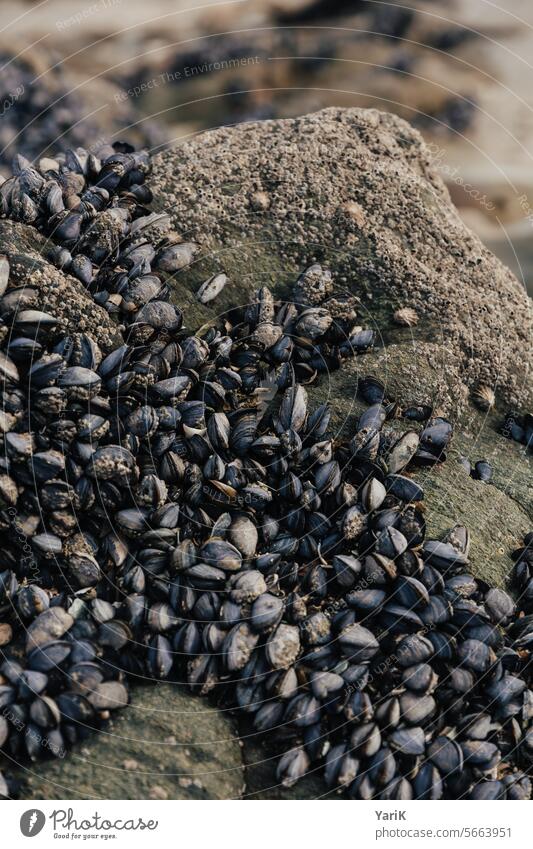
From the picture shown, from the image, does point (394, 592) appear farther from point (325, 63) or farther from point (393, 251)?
point (325, 63)

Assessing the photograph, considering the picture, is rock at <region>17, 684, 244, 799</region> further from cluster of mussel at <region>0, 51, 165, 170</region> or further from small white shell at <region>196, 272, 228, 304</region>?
cluster of mussel at <region>0, 51, 165, 170</region>

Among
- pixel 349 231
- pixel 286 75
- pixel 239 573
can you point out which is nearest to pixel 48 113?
pixel 286 75

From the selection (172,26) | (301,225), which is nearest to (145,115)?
(172,26)

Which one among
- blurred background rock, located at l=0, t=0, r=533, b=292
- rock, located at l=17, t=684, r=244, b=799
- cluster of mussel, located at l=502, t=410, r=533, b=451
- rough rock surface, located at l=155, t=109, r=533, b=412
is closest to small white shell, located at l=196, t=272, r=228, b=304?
rough rock surface, located at l=155, t=109, r=533, b=412

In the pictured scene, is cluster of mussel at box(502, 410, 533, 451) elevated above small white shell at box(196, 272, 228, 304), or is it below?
above

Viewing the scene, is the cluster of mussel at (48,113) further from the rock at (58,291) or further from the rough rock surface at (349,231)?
the rock at (58,291)

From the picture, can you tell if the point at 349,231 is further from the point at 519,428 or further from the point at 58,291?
the point at 58,291

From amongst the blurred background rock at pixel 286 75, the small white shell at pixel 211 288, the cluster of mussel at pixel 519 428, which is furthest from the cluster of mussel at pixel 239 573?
the blurred background rock at pixel 286 75
